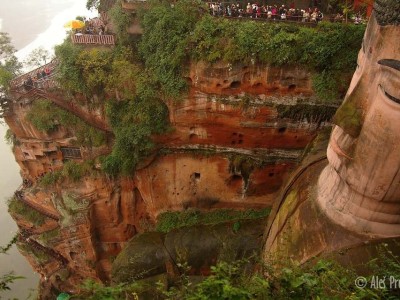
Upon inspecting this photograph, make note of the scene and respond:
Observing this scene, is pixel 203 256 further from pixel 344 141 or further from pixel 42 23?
pixel 42 23

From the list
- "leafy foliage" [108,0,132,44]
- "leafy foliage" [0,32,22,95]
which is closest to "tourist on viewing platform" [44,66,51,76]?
"leafy foliage" [0,32,22,95]

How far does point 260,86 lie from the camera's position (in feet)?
47.9

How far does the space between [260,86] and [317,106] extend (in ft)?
7.10

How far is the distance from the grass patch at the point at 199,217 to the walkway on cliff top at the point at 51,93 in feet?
15.6

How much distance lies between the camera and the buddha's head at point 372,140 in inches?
306

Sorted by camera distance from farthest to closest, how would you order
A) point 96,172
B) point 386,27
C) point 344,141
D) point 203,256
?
point 96,172 < point 203,256 < point 344,141 < point 386,27

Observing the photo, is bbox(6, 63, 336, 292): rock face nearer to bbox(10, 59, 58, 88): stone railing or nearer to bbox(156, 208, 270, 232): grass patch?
bbox(156, 208, 270, 232): grass patch

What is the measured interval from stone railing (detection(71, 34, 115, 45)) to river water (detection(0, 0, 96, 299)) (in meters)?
13.4

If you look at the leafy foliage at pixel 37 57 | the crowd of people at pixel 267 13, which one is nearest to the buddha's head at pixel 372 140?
the crowd of people at pixel 267 13

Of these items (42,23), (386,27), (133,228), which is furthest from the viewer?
(42,23)

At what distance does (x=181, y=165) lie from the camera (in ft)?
56.2

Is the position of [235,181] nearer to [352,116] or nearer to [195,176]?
[195,176]

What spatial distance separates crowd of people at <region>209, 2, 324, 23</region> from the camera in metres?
14.6

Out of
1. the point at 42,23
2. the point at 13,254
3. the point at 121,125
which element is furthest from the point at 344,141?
the point at 42,23
